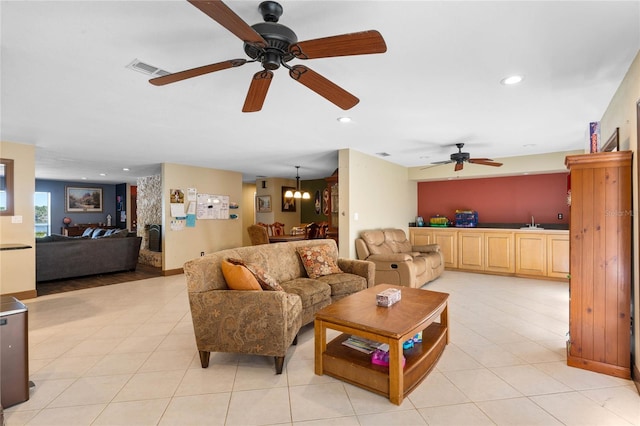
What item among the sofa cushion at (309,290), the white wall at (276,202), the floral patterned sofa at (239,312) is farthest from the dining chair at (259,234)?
the floral patterned sofa at (239,312)

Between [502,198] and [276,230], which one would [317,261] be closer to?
[276,230]

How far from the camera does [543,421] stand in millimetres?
1868

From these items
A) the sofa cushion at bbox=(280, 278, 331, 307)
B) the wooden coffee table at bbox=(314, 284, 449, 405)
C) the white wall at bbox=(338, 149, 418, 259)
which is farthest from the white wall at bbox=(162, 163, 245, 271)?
the wooden coffee table at bbox=(314, 284, 449, 405)

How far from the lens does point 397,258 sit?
15.8ft

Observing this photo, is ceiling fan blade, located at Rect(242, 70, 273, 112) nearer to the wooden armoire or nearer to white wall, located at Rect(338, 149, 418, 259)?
the wooden armoire

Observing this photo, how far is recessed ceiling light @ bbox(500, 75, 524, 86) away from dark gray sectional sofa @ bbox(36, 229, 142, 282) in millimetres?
7135

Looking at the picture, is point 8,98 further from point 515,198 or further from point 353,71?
point 515,198

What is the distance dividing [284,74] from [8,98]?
8.63ft

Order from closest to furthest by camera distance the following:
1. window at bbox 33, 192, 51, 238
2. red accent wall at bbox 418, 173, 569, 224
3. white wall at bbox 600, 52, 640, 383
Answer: white wall at bbox 600, 52, 640, 383, red accent wall at bbox 418, 173, 569, 224, window at bbox 33, 192, 51, 238

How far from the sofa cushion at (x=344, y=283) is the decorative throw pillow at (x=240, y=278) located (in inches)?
44.6

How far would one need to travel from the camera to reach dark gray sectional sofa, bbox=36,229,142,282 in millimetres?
5668

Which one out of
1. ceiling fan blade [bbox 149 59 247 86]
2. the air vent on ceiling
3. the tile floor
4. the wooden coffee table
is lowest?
the tile floor

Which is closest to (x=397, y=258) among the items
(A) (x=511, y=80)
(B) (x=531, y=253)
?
(A) (x=511, y=80)

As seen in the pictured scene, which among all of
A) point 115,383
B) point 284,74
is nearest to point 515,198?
point 284,74
